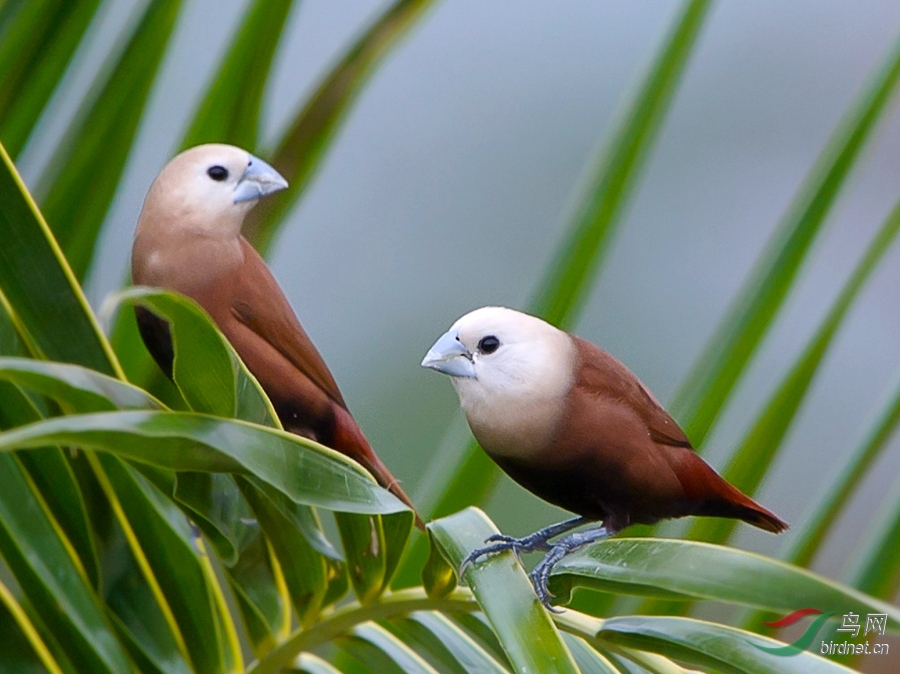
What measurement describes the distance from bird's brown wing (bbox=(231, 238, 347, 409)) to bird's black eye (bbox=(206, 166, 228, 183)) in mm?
34

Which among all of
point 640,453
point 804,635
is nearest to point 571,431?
point 640,453

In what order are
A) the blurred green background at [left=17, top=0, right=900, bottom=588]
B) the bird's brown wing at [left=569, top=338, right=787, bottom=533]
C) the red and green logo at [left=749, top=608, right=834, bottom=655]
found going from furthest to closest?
the blurred green background at [left=17, top=0, right=900, bottom=588], the bird's brown wing at [left=569, top=338, right=787, bottom=533], the red and green logo at [left=749, top=608, right=834, bottom=655]

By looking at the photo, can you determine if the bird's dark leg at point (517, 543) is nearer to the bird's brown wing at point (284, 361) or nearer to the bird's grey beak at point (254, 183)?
the bird's brown wing at point (284, 361)

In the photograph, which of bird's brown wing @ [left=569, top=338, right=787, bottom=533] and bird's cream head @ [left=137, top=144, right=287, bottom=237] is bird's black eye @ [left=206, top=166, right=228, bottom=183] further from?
bird's brown wing @ [left=569, top=338, right=787, bottom=533]

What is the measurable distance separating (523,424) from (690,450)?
0.32ft

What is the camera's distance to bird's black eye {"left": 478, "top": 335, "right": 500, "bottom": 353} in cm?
49

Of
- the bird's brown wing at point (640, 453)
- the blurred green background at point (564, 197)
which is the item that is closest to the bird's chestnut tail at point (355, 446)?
the bird's brown wing at point (640, 453)

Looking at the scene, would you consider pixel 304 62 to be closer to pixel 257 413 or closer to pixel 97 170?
pixel 97 170

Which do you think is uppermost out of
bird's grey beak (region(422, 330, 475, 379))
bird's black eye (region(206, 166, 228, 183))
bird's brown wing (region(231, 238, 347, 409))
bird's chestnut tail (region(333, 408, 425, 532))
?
bird's black eye (region(206, 166, 228, 183))

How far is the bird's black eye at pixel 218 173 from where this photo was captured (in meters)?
0.50

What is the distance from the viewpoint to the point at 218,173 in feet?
1.65

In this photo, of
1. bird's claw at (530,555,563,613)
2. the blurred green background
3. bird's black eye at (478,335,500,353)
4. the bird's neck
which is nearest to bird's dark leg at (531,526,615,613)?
bird's claw at (530,555,563,613)

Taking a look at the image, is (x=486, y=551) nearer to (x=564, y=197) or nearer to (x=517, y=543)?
(x=517, y=543)

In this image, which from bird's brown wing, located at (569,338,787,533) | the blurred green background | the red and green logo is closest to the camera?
the red and green logo
